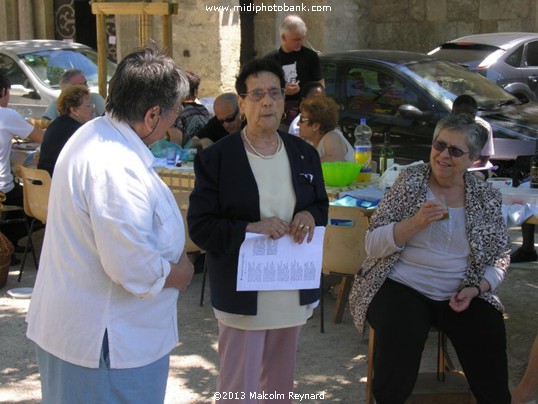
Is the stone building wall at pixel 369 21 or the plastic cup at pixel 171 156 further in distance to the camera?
the stone building wall at pixel 369 21

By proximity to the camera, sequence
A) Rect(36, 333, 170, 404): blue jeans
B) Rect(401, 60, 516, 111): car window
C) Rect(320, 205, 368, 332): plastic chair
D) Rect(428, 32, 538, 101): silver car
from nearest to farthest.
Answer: Rect(36, 333, 170, 404): blue jeans < Rect(320, 205, 368, 332): plastic chair < Rect(401, 60, 516, 111): car window < Rect(428, 32, 538, 101): silver car

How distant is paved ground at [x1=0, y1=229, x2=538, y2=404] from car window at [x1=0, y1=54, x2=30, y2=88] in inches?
264

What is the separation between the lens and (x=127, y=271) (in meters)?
2.45

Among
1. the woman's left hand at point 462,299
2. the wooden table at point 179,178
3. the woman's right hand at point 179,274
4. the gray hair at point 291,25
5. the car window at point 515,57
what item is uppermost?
the gray hair at point 291,25

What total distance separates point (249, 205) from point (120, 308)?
0.96m

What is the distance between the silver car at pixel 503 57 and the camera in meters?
12.8

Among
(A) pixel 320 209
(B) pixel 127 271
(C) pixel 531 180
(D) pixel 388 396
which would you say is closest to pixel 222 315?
(A) pixel 320 209

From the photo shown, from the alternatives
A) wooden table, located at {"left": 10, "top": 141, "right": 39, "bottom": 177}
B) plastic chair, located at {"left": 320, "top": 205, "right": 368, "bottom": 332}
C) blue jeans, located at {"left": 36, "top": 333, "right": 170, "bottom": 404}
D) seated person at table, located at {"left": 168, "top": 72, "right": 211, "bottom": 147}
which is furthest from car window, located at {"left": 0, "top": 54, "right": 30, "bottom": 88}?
blue jeans, located at {"left": 36, "top": 333, "right": 170, "bottom": 404}

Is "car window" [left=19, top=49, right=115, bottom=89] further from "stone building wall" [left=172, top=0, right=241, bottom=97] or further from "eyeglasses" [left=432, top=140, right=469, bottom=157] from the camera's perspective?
"eyeglasses" [left=432, top=140, right=469, bottom=157]

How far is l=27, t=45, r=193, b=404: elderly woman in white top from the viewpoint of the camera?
245 cm

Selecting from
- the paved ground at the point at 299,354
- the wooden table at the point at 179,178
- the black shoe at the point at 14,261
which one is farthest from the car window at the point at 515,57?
the black shoe at the point at 14,261

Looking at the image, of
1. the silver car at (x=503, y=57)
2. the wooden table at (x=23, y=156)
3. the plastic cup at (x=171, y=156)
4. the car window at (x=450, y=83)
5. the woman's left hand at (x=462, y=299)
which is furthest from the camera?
the silver car at (x=503, y=57)

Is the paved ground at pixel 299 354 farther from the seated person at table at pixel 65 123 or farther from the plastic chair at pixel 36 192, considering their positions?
the seated person at table at pixel 65 123

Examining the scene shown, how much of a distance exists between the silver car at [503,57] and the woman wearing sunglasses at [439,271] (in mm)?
9130
